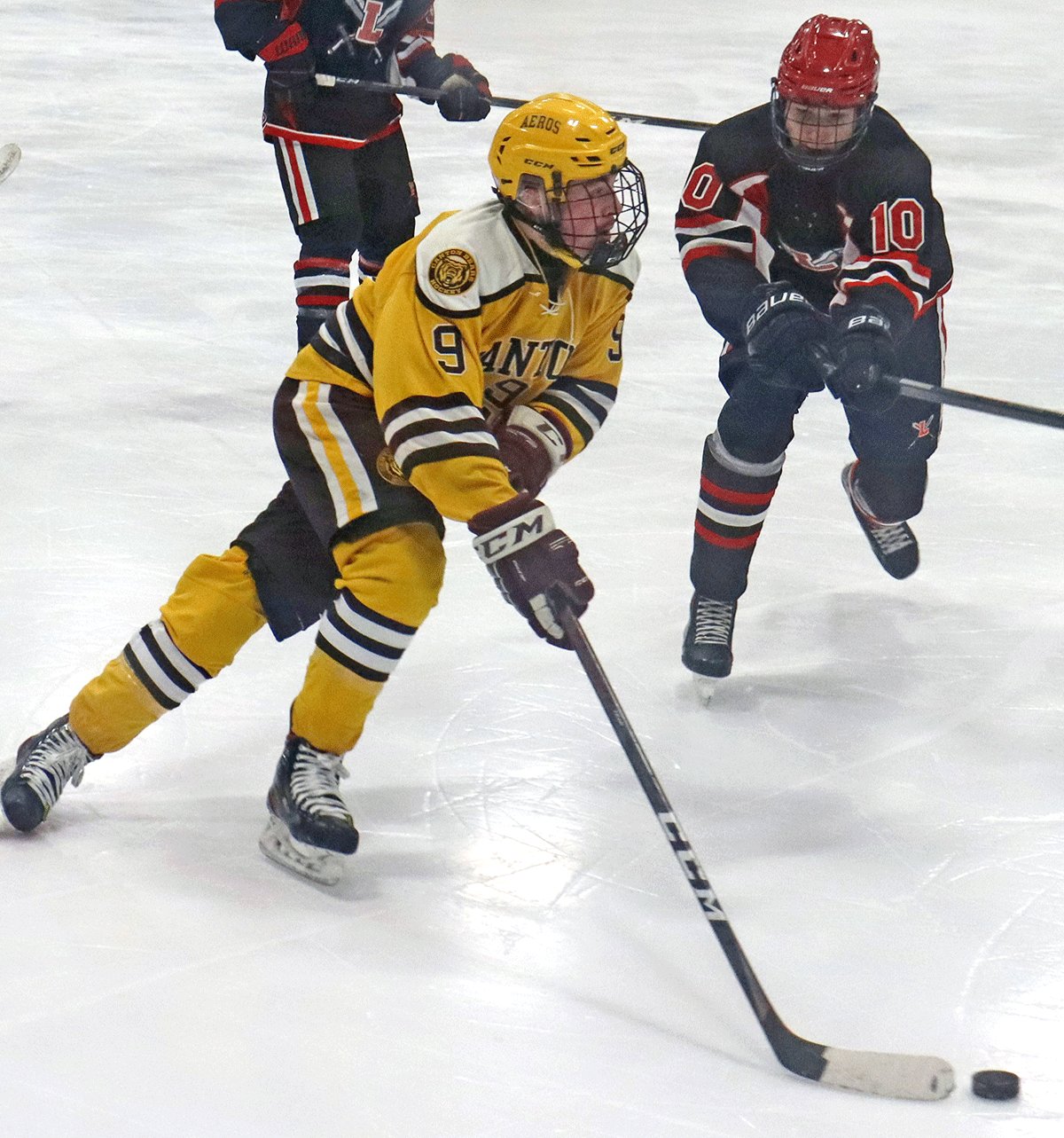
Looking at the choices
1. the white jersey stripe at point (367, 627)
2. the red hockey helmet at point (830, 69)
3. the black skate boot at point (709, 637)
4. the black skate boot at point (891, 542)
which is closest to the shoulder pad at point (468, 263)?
the white jersey stripe at point (367, 627)

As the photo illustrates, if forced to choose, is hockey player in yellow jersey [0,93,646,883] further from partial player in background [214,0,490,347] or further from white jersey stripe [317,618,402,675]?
partial player in background [214,0,490,347]

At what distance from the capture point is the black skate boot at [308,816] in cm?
200

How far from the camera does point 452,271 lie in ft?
6.41

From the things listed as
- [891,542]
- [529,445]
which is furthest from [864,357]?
[891,542]

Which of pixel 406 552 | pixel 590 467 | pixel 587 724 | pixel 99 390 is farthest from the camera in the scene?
pixel 99 390

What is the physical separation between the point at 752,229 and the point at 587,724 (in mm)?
818

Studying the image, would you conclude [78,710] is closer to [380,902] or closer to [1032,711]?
[380,902]

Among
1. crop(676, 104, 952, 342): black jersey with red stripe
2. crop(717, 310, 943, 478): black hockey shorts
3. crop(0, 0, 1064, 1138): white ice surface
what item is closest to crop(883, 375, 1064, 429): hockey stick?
crop(676, 104, 952, 342): black jersey with red stripe

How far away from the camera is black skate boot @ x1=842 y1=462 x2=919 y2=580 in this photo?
2941mm

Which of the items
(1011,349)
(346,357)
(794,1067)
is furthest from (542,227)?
(1011,349)

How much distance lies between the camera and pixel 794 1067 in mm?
1688

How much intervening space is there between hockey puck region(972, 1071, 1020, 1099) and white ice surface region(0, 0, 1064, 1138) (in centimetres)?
1

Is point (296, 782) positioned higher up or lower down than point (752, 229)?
lower down

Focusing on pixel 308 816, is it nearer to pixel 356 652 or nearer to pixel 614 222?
pixel 356 652
